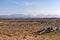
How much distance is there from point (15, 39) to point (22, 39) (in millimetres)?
1207

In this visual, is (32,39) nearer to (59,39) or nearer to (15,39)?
(15,39)

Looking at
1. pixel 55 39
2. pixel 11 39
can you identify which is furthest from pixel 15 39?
pixel 55 39

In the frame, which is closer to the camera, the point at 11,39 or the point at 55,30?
the point at 11,39

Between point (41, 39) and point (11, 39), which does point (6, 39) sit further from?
point (41, 39)

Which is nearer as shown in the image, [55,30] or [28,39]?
[28,39]

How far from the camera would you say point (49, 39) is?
26.4m

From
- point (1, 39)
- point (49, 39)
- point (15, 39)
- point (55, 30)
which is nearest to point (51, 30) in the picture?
point (55, 30)

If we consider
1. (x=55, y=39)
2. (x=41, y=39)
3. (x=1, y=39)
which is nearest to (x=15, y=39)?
(x=1, y=39)

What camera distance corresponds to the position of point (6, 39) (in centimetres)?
2584

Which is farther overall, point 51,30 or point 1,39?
point 51,30

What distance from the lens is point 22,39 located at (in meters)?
26.8

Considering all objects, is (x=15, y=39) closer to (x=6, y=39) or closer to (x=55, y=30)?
(x=6, y=39)

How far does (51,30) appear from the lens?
34.0 metres

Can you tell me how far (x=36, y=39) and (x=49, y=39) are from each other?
2.22 m
